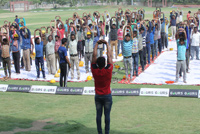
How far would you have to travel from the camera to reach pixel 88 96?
13.1 m

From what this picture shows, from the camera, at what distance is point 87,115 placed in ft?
34.3

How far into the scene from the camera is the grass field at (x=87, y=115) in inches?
348

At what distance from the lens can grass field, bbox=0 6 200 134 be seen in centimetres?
885

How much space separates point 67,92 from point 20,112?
3.04 m

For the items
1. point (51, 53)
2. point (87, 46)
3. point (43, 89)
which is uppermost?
point (87, 46)

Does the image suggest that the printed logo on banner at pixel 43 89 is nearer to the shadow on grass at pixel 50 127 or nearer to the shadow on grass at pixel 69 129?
the shadow on grass at pixel 50 127

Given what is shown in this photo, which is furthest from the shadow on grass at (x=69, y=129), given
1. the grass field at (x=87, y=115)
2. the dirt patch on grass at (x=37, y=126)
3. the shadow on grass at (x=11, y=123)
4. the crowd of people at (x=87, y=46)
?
the crowd of people at (x=87, y=46)

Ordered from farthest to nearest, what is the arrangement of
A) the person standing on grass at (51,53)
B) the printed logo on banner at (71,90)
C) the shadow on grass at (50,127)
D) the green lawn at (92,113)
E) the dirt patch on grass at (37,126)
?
the person standing on grass at (51,53) < the printed logo on banner at (71,90) < the green lawn at (92,113) < the dirt patch on grass at (37,126) < the shadow on grass at (50,127)

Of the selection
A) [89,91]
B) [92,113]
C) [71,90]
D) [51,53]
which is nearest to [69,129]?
[92,113]

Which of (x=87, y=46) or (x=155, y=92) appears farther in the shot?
(x=87, y=46)

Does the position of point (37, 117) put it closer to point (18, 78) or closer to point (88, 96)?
point (88, 96)

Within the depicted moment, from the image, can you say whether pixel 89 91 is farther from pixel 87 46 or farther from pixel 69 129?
pixel 69 129

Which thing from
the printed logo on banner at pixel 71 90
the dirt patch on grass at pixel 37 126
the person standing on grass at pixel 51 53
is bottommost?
the printed logo on banner at pixel 71 90

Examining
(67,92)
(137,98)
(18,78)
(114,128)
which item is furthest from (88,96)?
(18,78)
